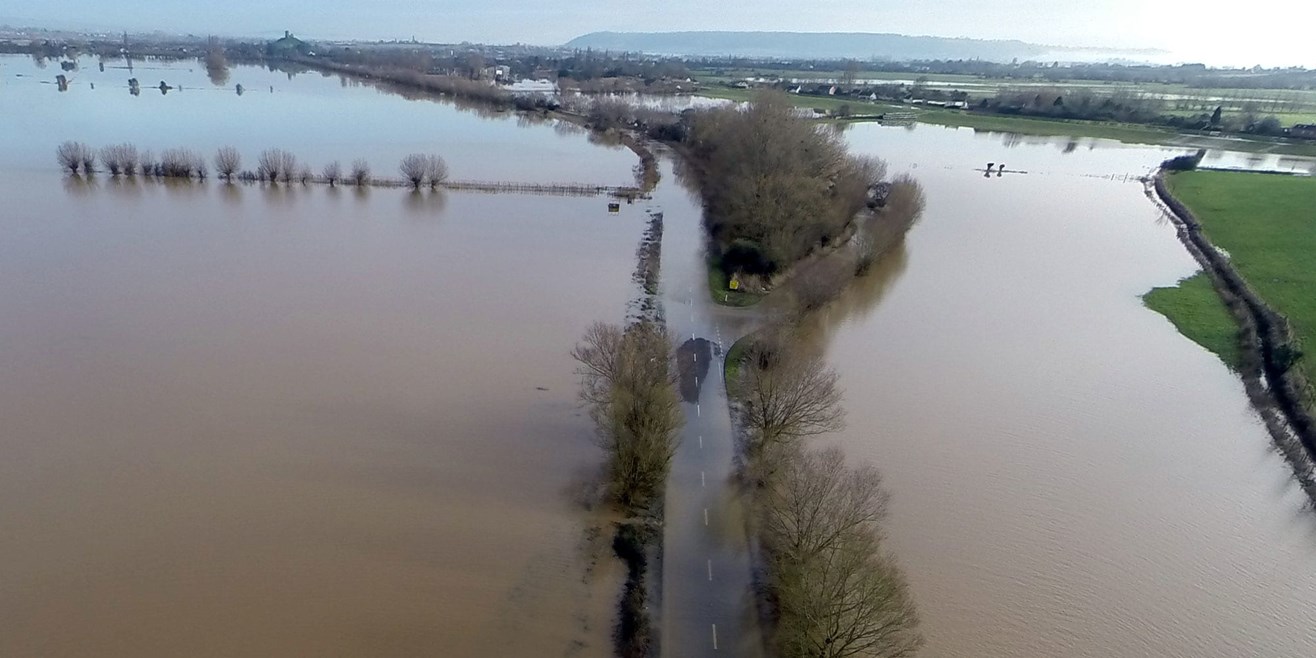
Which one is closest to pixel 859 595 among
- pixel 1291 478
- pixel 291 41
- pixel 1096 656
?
pixel 1096 656

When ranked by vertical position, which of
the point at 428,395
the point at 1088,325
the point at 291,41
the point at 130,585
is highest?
the point at 291,41

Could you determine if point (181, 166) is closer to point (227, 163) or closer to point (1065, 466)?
point (227, 163)

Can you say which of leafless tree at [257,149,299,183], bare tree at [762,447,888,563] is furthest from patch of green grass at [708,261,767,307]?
leafless tree at [257,149,299,183]

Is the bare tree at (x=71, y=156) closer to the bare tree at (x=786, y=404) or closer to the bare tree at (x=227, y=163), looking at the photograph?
the bare tree at (x=227, y=163)

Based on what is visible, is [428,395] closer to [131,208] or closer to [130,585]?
[130,585]

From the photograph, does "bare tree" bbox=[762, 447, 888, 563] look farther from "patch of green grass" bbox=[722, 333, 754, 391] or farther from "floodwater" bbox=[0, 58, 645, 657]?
"patch of green grass" bbox=[722, 333, 754, 391]
